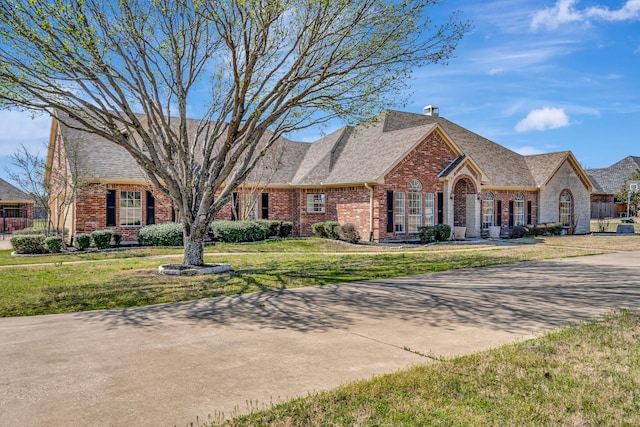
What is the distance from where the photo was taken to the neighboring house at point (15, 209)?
123 ft

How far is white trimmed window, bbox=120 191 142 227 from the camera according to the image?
22.3 metres

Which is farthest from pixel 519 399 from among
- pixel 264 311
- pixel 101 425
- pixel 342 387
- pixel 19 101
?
pixel 19 101

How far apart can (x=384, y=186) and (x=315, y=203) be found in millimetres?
5129

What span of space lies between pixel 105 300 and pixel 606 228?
121ft

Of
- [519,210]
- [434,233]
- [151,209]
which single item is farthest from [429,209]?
[151,209]

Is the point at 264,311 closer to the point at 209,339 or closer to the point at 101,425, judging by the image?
the point at 209,339

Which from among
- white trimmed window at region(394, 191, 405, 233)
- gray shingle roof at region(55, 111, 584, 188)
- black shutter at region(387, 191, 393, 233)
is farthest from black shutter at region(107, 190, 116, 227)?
white trimmed window at region(394, 191, 405, 233)

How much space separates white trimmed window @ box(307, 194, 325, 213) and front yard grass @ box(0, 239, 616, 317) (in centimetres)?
518

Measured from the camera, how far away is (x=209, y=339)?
6469 mm

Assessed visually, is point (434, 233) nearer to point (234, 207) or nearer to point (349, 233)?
point (349, 233)

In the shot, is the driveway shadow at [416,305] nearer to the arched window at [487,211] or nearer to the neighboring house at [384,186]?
the neighboring house at [384,186]

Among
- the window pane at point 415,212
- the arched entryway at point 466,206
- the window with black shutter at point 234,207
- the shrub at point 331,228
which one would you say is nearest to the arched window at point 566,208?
the arched entryway at point 466,206

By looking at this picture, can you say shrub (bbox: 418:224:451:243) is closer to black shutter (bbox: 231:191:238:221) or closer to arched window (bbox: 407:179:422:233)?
arched window (bbox: 407:179:422:233)

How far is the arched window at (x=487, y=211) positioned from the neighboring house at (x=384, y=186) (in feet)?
0.20
